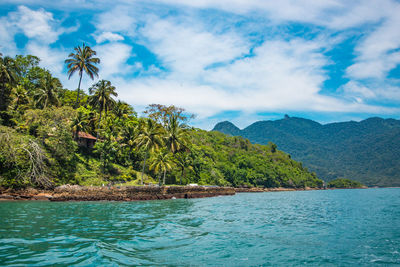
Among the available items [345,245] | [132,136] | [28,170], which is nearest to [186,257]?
[345,245]

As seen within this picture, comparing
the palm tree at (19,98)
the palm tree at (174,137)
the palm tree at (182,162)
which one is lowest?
the palm tree at (182,162)

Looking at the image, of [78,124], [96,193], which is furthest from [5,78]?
[96,193]

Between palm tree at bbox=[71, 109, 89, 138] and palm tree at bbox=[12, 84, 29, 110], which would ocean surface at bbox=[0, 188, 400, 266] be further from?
palm tree at bbox=[12, 84, 29, 110]

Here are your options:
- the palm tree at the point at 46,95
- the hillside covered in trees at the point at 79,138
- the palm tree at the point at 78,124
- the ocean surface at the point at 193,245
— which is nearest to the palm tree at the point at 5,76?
the hillside covered in trees at the point at 79,138

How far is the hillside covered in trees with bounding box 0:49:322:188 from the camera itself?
106 ft

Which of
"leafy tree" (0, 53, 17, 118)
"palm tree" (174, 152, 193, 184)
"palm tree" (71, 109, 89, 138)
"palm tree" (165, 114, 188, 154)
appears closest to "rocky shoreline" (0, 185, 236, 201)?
"palm tree" (165, 114, 188, 154)

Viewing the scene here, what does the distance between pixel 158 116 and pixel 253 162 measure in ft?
225

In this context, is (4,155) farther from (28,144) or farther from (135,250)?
(135,250)

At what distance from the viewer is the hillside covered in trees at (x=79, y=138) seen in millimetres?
32375

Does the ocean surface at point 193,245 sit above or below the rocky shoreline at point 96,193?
above

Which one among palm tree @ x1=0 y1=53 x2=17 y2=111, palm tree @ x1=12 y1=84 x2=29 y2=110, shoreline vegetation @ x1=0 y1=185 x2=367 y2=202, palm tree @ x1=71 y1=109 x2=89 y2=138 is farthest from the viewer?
palm tree @ x1=12 y1=84 x2=29 y2=110

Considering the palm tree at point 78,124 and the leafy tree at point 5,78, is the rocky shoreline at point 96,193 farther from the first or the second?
the leafy tree at point 5,78

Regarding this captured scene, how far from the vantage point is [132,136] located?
184ft

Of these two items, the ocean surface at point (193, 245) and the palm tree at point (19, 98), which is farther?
the palm tree at point (19, 98)
